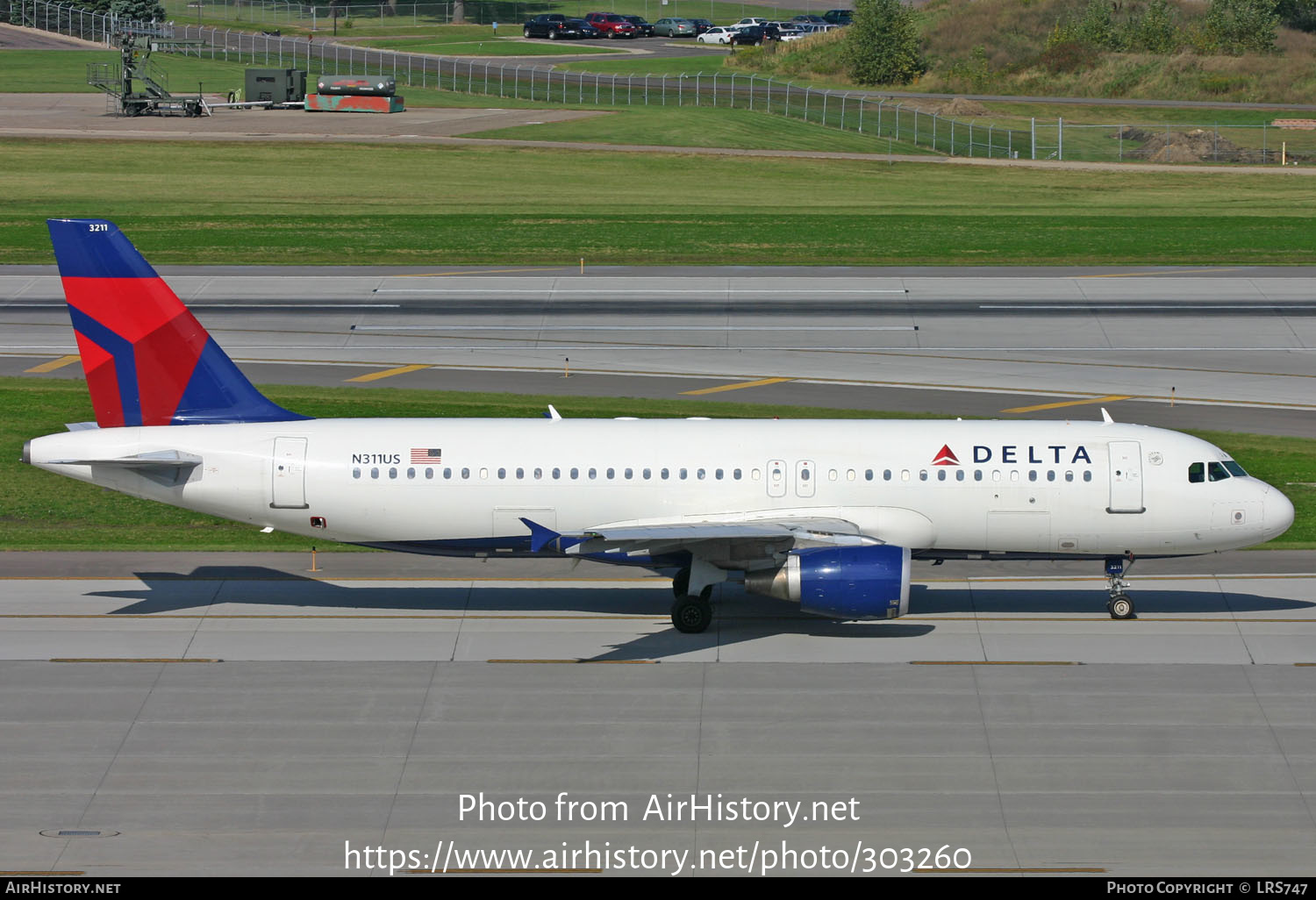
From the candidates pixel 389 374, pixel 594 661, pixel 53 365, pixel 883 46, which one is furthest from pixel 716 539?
pixel 883 46

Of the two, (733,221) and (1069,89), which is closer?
(733,221)

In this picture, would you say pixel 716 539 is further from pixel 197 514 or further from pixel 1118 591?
pixel 197 514

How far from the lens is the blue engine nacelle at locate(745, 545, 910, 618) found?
29.0 m

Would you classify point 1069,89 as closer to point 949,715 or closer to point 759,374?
point 759,374

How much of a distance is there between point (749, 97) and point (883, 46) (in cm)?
1813

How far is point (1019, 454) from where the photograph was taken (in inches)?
1229

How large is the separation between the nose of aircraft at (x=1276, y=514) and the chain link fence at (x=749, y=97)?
78842 mm

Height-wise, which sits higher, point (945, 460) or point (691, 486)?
point (945, 460)

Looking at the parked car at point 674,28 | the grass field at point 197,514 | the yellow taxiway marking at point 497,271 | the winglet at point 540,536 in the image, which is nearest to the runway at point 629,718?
the grass field at point 197,514

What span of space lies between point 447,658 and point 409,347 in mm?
29745

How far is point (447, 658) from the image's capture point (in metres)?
29.7

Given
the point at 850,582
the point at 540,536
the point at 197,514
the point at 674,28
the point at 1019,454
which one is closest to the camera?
the point at 540,536

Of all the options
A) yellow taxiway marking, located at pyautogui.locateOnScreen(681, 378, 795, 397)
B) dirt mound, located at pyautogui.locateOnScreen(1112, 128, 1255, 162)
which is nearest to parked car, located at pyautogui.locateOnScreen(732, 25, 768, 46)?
dirt mound, located at pyautogui.locateOnScreen(1112, 128, 1255, 162)
